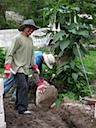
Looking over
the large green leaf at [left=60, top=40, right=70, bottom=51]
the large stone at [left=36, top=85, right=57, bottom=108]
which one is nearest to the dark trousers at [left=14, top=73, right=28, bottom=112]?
the large stone at [left=36, top=85, right=57, bottom=108]

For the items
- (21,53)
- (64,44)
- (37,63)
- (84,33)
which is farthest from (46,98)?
(84,33)

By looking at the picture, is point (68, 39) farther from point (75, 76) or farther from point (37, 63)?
point (37, 63)

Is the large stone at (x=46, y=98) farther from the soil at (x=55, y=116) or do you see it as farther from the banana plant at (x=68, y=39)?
the banana plant at (x=68, y=39)

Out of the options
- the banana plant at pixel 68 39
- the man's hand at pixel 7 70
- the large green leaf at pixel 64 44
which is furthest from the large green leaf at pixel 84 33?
the man's hand at pixel 7 70

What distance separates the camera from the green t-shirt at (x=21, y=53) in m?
6.24

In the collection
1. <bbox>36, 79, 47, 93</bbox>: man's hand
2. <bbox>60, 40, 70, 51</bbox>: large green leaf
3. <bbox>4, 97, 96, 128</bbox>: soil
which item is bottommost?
<bbox>4, 97, 96, 128</bbox>: soil

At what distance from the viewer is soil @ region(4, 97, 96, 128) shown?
5980 mm

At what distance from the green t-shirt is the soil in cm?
70

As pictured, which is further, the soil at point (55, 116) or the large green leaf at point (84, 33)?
the large green leaf at point (84, 33)

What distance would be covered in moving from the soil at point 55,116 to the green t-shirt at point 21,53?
70 cm

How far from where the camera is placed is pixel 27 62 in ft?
21.1

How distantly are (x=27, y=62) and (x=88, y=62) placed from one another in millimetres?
4730

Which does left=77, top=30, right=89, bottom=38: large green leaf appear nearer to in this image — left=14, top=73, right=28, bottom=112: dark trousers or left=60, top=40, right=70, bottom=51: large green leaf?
left=60, top=40, right=70, bottom=51: large green leaf

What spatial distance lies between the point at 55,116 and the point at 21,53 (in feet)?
3.75
